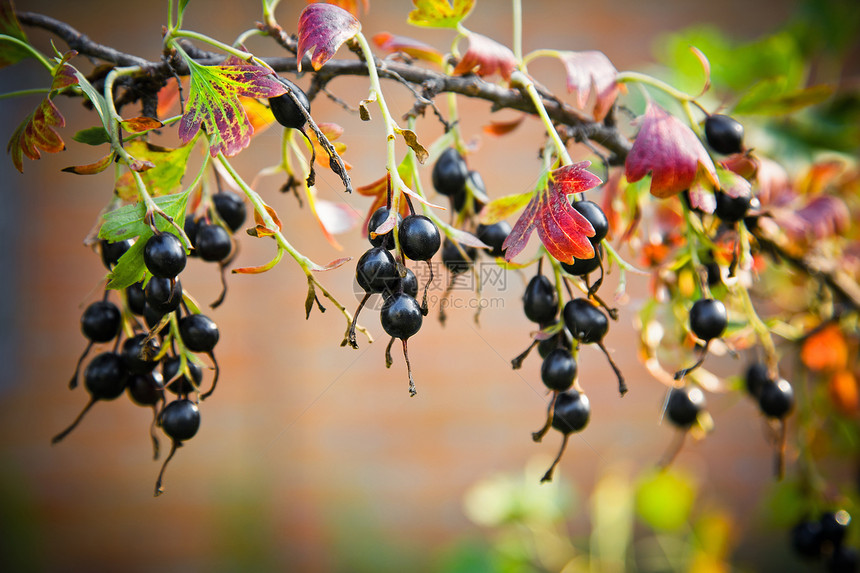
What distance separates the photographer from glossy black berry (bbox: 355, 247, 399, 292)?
276 mm

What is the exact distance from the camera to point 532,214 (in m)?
0.33

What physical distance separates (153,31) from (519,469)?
1.64 meters

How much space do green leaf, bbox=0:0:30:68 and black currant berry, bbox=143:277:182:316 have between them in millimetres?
179

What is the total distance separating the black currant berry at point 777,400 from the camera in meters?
0.48

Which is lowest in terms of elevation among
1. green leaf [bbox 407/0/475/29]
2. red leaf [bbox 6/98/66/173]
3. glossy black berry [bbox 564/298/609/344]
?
glossy black berry [bbox 564/298/609/344]

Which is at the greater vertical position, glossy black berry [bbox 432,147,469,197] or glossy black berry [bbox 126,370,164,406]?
glossy black berry [bbox 432,147,469,197]

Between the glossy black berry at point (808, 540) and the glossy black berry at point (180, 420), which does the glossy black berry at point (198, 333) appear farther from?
the glossy black berry at point (808, 540)

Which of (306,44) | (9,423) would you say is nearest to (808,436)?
(306,44)

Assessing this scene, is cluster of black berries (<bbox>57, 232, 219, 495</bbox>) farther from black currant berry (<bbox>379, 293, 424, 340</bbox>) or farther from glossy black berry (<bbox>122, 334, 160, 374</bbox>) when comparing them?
black currant berry (<bbox>379, 293, 424, 340</bbox>)

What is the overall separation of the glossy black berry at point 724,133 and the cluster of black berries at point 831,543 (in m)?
0.44

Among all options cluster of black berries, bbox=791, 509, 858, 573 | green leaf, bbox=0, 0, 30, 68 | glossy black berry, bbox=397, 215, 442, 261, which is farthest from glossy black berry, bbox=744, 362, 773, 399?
green leaf, bbox=0, 0, 30, 68

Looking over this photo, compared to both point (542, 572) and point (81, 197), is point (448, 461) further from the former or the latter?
point (81, 197)

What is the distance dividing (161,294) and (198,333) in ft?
0.11

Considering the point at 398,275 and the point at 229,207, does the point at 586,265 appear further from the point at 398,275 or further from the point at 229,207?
the point at 229,207
